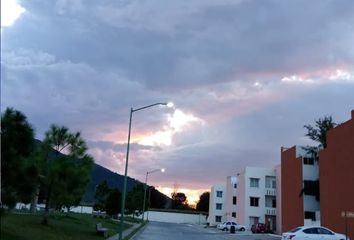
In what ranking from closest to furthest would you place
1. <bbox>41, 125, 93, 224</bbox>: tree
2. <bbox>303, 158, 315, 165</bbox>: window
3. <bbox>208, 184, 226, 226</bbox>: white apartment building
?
<bbox>41, 125, 93, 224</bbox>: tree → <bbox>303, 158, 315, 165</bbox>: window → <bbox>208, 184, 226, 226</bbox>: white apartment building

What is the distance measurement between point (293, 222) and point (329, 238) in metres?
31.6

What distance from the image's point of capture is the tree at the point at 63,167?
31859 millimetres

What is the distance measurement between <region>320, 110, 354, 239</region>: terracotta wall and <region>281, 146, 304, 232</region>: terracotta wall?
13.1 m

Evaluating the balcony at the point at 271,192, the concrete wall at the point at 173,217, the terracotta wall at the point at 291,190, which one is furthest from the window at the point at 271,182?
the concrete wall at the point at 173,217

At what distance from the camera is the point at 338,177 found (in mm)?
46000

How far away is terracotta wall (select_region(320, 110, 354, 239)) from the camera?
141 feet

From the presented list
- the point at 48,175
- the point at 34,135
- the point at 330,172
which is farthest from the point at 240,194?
the point at 34,135

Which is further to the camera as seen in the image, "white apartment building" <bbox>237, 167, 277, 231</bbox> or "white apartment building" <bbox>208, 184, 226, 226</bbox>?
"white apartment building" <bbox>208, 184, 226, 226</bbox>

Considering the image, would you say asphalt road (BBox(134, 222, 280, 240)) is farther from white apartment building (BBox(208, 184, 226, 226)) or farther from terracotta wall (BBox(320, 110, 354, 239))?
white apartment building (BBox(208, 184, 226, 226))

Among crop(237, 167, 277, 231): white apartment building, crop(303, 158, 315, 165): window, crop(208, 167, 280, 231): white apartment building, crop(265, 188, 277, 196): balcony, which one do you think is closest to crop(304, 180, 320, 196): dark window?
crop(303, 158, 315, 165): window

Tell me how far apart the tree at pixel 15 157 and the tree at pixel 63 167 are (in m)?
11.9

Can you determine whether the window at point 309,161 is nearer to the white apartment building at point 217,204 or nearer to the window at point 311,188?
the window at point 311,188

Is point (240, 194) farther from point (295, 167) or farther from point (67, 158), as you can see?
point (67, 158)

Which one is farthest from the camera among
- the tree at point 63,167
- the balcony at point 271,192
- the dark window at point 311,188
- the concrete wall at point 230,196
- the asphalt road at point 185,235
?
the concrete wall at point 230,196
